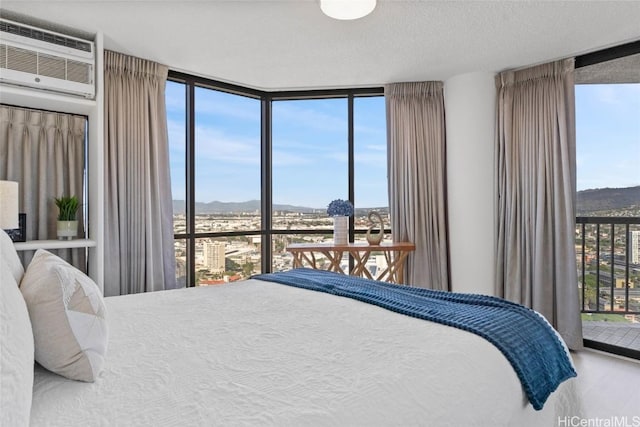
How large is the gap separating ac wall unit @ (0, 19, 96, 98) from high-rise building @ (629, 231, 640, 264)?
4.03m

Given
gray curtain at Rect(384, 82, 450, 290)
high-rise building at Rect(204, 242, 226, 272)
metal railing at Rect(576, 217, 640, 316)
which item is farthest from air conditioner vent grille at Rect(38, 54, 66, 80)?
metal railing at Rect(576, 217, 640, 316)

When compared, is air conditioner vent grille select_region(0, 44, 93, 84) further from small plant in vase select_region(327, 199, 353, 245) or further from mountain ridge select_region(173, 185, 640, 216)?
small plant in vase select_region(327, 199, 353, 245)

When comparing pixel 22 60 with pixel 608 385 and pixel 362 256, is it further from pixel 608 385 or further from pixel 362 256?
pixel 608 385

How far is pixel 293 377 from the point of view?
40.4 inches

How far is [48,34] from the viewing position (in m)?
2.52

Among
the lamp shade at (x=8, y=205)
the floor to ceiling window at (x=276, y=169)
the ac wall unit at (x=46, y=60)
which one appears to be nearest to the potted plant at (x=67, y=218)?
the lamp shade at (x=8, y=205)

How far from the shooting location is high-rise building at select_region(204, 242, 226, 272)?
153 inches

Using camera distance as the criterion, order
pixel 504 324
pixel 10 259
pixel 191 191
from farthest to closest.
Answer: pixel 191 191
pixel 504 324
pixel 10 259

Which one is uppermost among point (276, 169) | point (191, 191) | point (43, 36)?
point (43, 36)

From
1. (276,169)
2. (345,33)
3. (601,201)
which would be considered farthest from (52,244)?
(601,201)

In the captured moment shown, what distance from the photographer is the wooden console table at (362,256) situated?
3559mm

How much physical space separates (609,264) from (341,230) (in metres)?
2.20

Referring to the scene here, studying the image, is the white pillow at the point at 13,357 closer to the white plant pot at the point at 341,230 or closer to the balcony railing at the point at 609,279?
the white plant pot at the point at 341,230

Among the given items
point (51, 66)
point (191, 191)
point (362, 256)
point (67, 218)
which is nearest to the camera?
point (51, 66)
